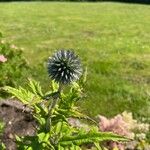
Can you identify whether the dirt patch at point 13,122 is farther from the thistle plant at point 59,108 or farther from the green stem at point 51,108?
the green stem at point 51,108

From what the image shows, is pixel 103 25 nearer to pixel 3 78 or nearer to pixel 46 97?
pixel 3 78

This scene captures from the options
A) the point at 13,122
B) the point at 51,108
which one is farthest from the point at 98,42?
the point at 51,108

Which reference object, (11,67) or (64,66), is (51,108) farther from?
(11,67)

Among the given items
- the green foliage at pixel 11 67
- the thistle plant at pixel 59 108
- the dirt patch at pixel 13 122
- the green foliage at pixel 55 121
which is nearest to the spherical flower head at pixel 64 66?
the thistle plant at pixel 59 108

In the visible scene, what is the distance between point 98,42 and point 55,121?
34.3ft

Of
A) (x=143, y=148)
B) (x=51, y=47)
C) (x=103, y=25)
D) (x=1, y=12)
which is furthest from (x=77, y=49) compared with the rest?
(x=1, y=12)

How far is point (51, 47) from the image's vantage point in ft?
49.6

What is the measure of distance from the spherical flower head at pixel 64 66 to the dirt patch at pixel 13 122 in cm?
241

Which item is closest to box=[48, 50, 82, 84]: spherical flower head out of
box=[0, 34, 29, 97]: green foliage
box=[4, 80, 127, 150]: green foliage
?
box=[4, 80, 127, 150]: green foliage

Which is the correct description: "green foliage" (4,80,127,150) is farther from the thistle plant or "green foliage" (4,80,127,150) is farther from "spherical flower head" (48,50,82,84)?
"spherical flower head" (48,50,82,84)

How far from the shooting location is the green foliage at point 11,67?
9.95 metres

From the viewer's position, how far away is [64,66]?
5453mm

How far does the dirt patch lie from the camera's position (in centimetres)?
766

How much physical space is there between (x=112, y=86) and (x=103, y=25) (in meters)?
8.39
